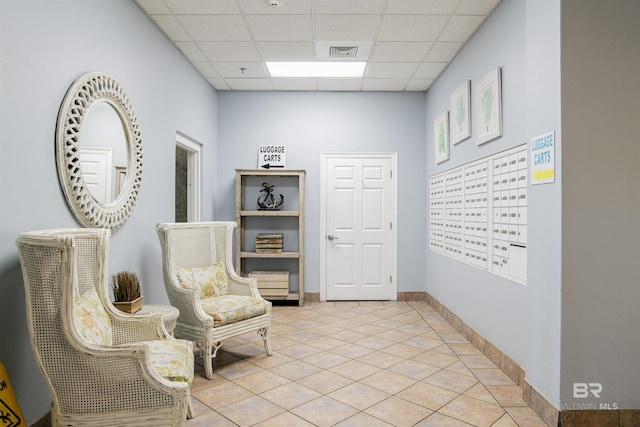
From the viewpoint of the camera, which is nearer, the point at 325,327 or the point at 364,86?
the point at 325,327

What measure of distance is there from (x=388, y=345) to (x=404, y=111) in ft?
10.6

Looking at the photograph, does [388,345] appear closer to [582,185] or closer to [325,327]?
[325,327]

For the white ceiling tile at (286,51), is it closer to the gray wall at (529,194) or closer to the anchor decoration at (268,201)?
the gray wall at (529,194)

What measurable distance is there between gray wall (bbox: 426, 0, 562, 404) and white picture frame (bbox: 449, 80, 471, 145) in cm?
7

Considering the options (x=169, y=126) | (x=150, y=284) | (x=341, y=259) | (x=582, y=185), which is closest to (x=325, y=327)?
(x=341, y=259)

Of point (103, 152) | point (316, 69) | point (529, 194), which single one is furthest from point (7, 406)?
point (316, 69)

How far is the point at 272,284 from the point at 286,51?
2787 mm

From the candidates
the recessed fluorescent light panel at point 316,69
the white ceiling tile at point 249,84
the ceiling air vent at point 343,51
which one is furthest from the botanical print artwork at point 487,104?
the white ceiling tile at point 249,84

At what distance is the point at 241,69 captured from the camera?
467 centimetres

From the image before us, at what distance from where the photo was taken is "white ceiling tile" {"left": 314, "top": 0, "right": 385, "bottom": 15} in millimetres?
3178

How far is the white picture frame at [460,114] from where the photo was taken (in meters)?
3.80

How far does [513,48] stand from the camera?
296cm

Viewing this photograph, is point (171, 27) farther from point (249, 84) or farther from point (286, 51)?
point (249, 84)

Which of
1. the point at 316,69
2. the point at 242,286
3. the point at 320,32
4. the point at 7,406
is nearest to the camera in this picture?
the point at 7,406
